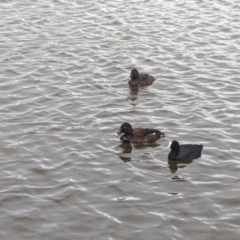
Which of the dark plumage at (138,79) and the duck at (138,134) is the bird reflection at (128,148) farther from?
the dark plumage at (138,79)

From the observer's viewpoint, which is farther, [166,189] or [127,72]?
[127,72]

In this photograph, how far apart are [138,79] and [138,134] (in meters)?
3.19

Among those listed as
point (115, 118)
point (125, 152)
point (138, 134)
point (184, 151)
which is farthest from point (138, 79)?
point (184, 151)

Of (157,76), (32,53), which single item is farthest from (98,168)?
(32,53)

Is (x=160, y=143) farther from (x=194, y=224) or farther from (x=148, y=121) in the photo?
(x=194, y=224)

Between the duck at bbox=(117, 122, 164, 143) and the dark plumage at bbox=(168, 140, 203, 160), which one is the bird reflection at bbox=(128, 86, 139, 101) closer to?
the duck at bbox=(117, 122, 164, 143)

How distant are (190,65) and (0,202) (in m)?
8.97

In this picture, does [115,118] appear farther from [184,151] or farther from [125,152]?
[184,151]

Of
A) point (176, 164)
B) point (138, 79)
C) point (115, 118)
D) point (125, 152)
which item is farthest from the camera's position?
point (138, 79)

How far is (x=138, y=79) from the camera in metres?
17.3

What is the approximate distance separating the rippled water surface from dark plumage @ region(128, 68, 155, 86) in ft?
0.80

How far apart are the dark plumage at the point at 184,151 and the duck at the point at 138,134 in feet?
2.47

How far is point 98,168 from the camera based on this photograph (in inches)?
522

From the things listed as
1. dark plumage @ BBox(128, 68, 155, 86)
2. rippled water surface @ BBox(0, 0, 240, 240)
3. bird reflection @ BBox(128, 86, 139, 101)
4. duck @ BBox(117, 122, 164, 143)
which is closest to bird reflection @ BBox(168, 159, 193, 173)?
rippled water surface @ BBox(0, 0, 240, 240)
